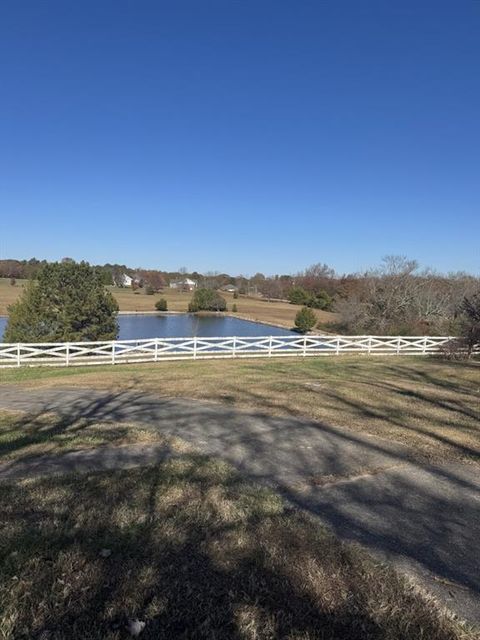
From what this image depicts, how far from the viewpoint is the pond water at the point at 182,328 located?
166ft

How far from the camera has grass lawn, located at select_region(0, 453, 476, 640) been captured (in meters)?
2.54

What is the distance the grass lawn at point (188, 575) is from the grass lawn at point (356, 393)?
3170 mm

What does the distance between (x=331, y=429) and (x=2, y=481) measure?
4.56 metres

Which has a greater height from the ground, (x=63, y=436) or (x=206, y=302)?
(x=206, y=302)

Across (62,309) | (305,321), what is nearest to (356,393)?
(62,309)

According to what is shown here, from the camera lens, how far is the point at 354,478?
16.6 ft

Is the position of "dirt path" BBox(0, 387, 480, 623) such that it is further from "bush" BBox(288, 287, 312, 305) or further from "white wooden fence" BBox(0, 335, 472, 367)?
"bush" BBox(288, 287, 312, 305)

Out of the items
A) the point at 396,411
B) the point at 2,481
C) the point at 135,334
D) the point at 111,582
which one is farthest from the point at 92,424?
the point at 135,334

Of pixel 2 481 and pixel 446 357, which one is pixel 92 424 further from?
pixel 446 357

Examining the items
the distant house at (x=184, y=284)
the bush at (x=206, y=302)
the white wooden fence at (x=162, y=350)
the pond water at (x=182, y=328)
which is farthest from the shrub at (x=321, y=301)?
the distant house at (x=184, y=284)

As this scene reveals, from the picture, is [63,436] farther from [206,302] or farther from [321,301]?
[321,301]

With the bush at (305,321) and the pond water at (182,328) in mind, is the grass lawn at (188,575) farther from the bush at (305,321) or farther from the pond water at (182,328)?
the bush at (305,321)

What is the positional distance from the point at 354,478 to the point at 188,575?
8.61ft

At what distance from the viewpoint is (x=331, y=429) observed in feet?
23.4
